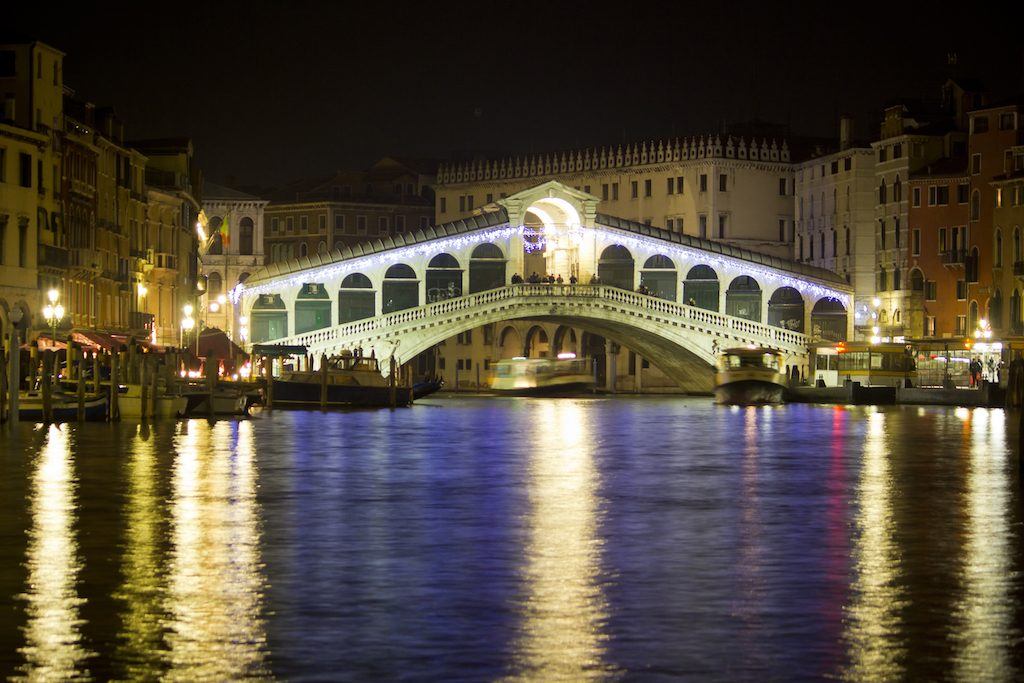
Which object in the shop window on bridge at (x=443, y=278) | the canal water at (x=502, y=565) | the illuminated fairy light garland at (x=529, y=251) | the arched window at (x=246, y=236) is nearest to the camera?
the canal water at (x=502, y=565)

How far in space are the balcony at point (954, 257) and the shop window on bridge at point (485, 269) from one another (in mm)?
17498

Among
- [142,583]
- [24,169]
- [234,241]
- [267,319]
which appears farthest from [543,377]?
[142,583]

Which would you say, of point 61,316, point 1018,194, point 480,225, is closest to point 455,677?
point 61,316

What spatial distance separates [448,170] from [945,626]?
301 ft

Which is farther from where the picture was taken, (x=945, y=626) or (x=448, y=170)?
(x=448, y=170)

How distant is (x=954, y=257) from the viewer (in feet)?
262

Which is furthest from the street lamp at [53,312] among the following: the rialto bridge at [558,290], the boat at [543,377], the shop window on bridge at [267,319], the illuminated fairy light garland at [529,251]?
the boat at [543,377]

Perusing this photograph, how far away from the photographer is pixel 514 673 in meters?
15.7

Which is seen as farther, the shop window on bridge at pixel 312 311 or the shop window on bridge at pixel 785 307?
the shop window on bridge at pixel 785 307

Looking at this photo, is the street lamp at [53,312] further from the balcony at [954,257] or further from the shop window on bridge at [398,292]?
the shop window on bridge at [398,292]

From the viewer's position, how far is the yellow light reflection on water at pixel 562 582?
1608cm

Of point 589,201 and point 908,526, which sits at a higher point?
point 589,201

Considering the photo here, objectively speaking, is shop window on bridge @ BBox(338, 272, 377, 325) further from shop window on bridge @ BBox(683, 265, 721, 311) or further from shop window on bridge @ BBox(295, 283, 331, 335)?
shop window on bridge @ BBox(683, 265, 721, 311)

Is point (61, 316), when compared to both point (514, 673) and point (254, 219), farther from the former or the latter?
point (254, 219)
